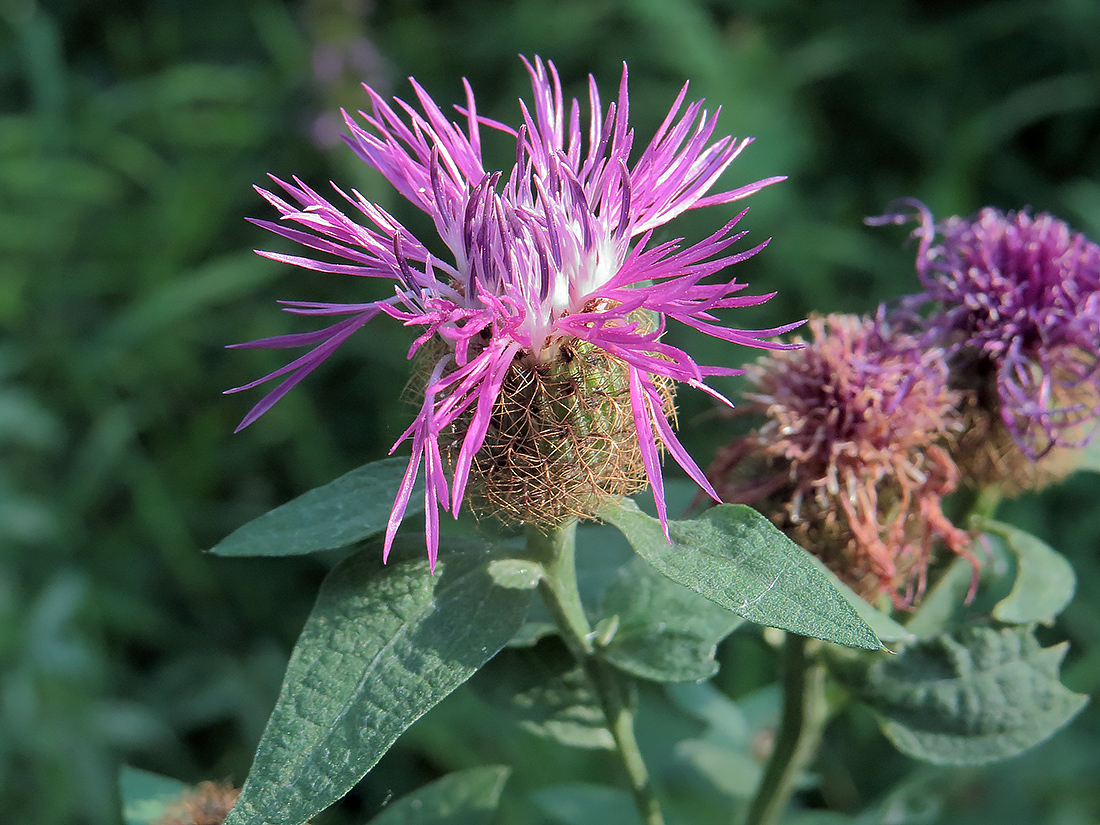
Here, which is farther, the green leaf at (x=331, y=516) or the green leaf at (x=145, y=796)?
the green leaf at (x=145, y=796)

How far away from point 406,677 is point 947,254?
94 centimetres

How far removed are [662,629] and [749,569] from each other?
0.87ft

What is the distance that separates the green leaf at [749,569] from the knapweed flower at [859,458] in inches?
9.7

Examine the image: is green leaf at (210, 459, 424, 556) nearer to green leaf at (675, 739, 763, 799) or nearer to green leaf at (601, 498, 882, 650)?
green leaf at (601, 498, 882, 650)

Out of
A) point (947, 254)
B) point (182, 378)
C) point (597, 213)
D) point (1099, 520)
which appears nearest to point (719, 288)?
point (597, 213)

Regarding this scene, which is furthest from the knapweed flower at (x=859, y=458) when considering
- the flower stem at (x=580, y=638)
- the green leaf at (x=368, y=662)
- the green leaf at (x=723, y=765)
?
the green leaf at (x=723, y=765)

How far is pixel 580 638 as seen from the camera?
3.86ft

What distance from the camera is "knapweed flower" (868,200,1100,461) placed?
1.33 m

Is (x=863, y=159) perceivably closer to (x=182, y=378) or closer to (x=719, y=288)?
(x=182, y=378)

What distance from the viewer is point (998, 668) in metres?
1.26

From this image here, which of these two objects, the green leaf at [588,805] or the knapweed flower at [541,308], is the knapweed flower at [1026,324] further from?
the green leaf at [588,805]

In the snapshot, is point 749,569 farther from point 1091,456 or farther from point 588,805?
point 588,805

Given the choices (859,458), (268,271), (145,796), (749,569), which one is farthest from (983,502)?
(268,271)

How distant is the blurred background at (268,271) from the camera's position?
Result: 107 inches
